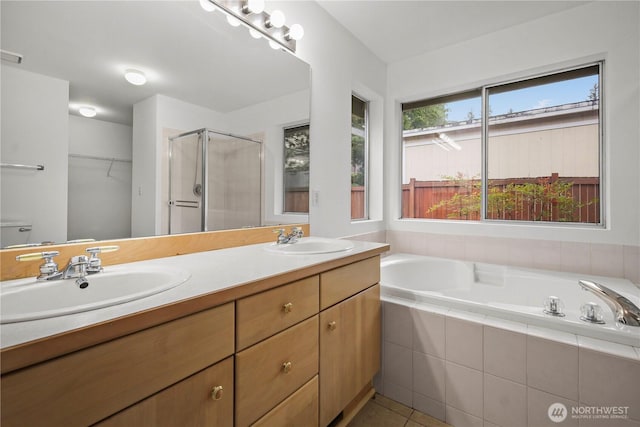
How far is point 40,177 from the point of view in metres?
0.95

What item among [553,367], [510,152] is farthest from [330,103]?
[553,367]

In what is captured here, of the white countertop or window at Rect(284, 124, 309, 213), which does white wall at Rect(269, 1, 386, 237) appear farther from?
the white countertop

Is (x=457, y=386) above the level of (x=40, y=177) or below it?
below

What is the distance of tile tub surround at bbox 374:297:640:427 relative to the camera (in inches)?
46.8

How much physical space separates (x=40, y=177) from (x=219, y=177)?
2.17 feet

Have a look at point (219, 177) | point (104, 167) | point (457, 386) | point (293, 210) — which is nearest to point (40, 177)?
point (104, 167)

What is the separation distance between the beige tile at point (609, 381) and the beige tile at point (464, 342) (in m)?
0.38

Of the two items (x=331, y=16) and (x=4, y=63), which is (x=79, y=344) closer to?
(x=4, y=63)

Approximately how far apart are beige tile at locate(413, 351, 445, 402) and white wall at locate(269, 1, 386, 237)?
3.21ft

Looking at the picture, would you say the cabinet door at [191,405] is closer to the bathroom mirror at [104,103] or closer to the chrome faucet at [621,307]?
the bathroom mirror at [104,103]

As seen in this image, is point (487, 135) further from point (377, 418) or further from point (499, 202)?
point (377, 418)

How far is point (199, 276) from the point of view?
91cm

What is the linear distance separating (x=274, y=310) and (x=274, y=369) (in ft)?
0.63

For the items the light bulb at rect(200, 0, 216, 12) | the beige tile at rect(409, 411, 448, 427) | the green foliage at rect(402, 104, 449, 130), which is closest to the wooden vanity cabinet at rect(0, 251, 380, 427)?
the beige tile at rect(409, 411, 448, 427)
